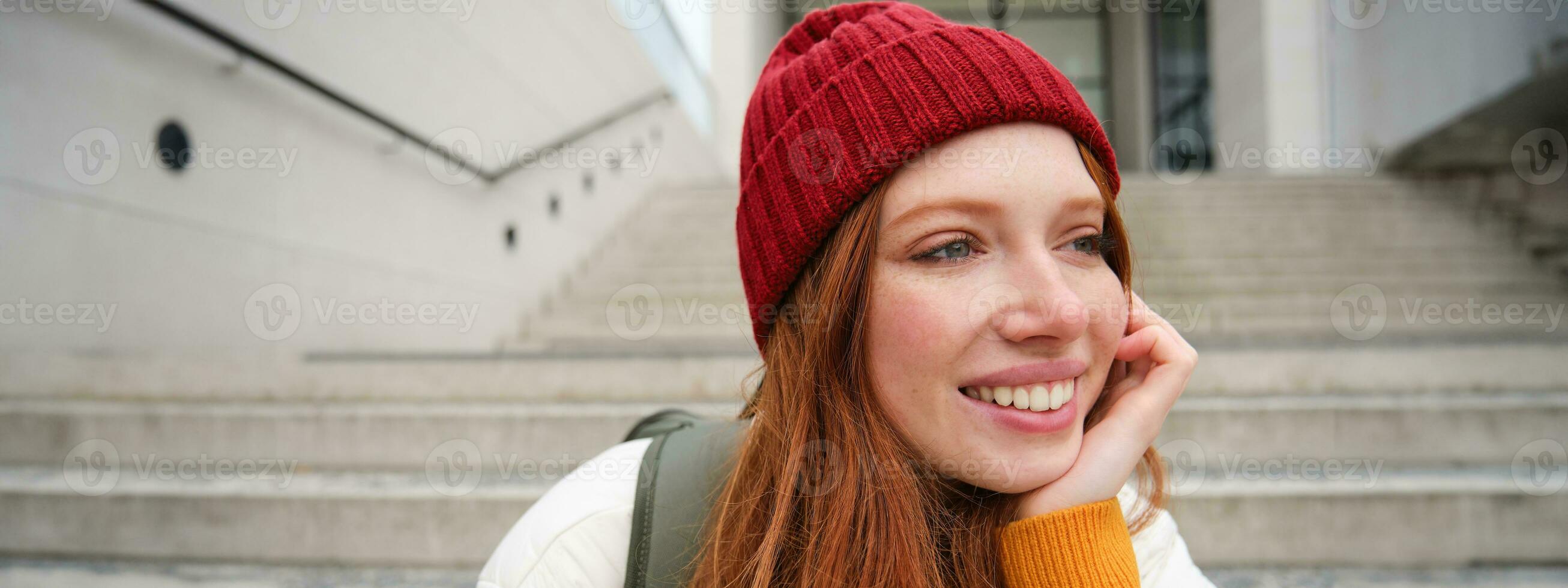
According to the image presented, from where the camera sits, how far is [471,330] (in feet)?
13.7

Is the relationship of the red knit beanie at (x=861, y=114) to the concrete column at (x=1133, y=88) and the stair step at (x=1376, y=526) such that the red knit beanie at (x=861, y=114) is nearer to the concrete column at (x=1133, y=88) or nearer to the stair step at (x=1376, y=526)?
the stair step at (x=1376, y=526)

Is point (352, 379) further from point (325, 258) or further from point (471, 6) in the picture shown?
point (471, 6)

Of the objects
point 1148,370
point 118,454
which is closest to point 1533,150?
point 1148,370

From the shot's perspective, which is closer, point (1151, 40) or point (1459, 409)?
point (1459, 409)

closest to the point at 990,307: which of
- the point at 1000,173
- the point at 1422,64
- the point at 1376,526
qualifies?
the point at 1000,173

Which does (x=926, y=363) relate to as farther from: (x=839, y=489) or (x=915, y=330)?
(x=839, y=489)

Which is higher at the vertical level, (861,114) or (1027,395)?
(861,114)

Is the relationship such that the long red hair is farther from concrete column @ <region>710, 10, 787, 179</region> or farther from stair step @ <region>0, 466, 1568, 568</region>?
concrete column @ <region>710, 10, 787, 179</region>

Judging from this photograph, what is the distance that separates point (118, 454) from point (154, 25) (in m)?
1.52

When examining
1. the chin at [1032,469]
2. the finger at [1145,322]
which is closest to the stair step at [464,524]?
the finger at [1145,322]

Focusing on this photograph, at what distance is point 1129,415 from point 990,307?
33 cm

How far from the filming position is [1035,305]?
87 cm

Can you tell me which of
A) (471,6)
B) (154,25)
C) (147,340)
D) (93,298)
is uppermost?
(471,6)

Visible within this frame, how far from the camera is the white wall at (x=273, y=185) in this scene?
7.55 ft
